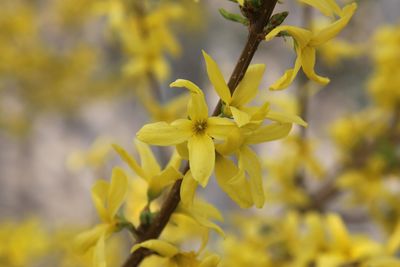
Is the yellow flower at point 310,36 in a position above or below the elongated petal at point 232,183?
above

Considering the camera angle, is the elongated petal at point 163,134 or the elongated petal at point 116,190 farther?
the elongated petal at point 116,190

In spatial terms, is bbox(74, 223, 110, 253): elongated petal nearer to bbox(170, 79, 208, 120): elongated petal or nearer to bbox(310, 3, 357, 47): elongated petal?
bbox(170, 79, 208, 120): elongated petal

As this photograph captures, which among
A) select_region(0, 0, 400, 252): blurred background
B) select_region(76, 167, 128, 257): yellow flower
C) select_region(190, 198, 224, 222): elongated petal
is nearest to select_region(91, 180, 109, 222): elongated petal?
select_region(76, 167, 128, 257): yellow flower

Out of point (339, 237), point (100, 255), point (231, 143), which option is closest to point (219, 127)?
point (231, 143)

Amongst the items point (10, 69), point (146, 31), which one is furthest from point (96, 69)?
point (146, 31)

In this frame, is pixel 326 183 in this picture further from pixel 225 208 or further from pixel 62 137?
pixel 62 137

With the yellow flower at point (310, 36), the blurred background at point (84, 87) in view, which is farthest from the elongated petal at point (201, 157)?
the blurred background at point (84, 87)

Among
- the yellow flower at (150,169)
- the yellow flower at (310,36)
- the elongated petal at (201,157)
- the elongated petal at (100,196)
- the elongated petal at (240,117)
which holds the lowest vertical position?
the elongated petal at (100,196)

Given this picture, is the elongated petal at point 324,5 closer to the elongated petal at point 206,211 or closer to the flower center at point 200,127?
the flower center at point 200,127
